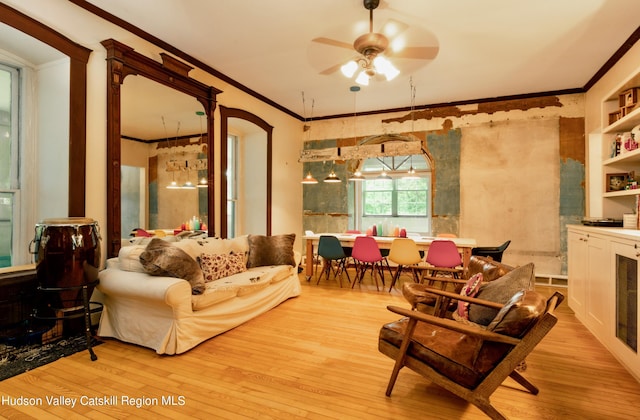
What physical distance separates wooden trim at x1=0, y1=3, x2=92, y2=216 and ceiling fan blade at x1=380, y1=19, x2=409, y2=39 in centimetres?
303

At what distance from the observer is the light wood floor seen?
208 centimetres

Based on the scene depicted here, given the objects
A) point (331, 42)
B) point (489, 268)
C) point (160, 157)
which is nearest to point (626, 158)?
point (489, 268)

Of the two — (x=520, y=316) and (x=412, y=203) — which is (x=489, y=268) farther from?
(x=412, y=203)

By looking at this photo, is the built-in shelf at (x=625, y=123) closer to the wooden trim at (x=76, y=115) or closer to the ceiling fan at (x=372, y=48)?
the ceiling fan at (x=372, y=48)

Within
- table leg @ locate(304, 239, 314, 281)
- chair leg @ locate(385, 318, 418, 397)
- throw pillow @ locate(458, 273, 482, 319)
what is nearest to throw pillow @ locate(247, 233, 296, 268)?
table leg @ locate(304, 239, 314, 281)

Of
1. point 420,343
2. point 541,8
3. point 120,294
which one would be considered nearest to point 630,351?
point 420,343

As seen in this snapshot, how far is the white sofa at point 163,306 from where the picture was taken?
2.83 metres

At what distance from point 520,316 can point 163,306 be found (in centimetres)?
270

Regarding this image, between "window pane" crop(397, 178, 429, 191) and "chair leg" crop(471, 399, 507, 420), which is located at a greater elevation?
"window pane" crop(397, 178, 429, 191)

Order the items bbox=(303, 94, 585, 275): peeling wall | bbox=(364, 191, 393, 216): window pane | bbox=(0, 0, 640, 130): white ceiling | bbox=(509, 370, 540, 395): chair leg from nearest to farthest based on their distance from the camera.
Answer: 1. bbox=(509, 370, 540, 395): chair leg
2. bbox=(0, 0, 640, 130): white ceiling
3. bbox=(303, 94, 585, 275): peeling wall
4. bbox=(364, 191, 393, 216): window pane

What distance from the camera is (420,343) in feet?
7.06

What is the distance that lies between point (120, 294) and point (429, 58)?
4.50 m

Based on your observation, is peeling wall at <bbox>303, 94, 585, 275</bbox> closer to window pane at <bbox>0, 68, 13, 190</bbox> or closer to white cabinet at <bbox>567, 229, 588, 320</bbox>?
white cabinet at <bbox>567, 229, 588, 320</bbox>

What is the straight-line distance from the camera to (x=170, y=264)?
10.1 feet
